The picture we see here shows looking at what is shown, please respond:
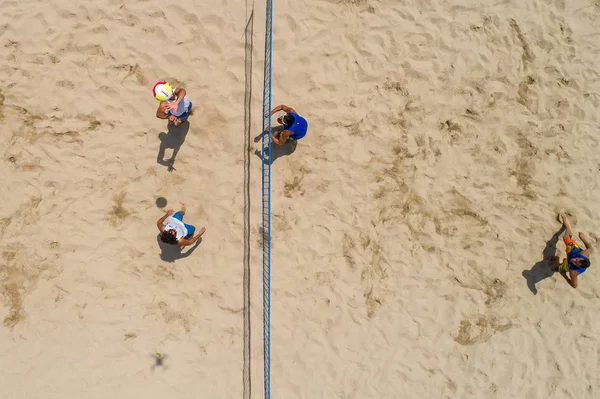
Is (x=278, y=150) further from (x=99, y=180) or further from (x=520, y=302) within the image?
(x=520, y=302)

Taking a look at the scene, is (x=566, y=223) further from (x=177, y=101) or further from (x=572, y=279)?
(x=177, y=101)

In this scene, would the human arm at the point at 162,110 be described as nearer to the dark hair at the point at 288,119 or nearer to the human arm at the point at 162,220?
the human arm at the point at 162,220

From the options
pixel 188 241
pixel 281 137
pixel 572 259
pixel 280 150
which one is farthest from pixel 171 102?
pixel 572 259

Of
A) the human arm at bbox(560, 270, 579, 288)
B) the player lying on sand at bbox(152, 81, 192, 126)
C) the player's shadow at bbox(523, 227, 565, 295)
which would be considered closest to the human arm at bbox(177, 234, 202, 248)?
the player lying on sand at bbox(152, 81, 192, 126)

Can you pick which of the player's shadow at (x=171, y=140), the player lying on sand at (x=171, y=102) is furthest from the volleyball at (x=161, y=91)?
the player's shadow at (x=171, y=140)

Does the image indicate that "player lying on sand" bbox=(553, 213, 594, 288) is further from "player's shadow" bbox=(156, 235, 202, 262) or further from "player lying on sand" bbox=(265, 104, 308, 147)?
"player's shadow" bbox=(156, 235, 202, 262)

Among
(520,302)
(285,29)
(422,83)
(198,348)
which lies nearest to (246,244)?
(198,348)
